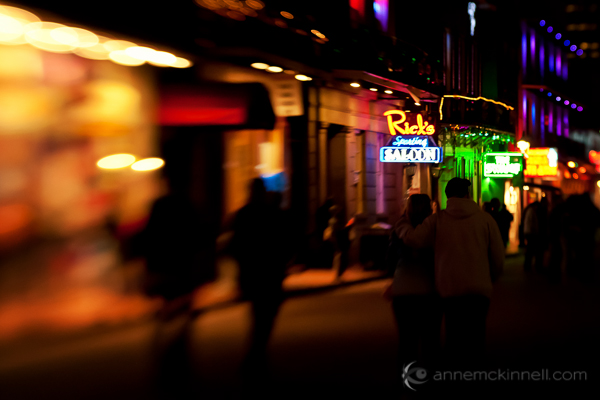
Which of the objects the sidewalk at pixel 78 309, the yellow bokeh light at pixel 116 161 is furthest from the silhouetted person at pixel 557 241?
the yellow bokeh light at pixel 116 161

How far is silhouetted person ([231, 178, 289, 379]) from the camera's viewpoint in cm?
686

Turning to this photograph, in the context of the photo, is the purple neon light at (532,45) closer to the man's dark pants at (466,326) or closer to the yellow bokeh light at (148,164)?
the yellow bokeh light at (148,164)

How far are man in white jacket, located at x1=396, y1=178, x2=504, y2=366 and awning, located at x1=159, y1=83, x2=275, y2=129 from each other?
7767 mm

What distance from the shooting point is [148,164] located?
12.9 metres

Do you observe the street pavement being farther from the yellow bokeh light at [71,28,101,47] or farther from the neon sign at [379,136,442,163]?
the neon sign at [379,136,442,163]

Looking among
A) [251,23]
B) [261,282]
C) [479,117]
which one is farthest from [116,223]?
[479,117]

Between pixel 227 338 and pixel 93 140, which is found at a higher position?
pixel 93 140

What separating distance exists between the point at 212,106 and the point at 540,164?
83.6 ft

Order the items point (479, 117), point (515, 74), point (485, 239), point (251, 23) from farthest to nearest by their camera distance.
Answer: point (515, 74) → point (479, 117) → point (251, 23) → point (485, 239)

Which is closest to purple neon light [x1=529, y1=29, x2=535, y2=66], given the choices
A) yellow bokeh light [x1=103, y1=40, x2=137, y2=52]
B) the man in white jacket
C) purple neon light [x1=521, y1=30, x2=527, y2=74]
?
purple neon light [x1=521, y1=30, x2=527, y2=74]

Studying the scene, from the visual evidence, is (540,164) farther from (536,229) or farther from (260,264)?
(260,264)

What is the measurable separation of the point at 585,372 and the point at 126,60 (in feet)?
27.2

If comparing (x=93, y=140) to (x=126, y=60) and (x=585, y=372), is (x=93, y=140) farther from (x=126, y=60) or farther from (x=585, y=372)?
(x=585, y=372)

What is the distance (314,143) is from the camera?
18844mm
